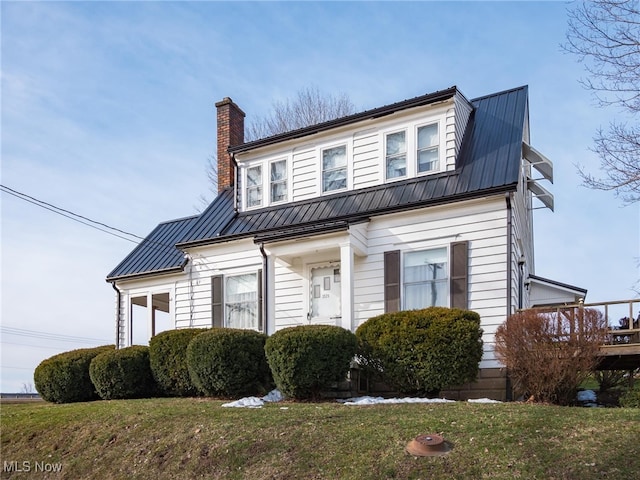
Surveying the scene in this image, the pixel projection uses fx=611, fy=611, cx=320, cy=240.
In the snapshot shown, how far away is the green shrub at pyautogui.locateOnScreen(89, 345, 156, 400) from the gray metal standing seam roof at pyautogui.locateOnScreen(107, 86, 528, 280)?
3.34m

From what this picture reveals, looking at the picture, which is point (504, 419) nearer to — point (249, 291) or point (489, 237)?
point (489, 237)

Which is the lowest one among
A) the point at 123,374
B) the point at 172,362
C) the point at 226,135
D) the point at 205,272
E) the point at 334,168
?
the point at 123,374

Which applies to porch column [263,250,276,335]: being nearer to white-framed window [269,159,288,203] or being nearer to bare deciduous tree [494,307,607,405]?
white-framed window [269,159,288,203]

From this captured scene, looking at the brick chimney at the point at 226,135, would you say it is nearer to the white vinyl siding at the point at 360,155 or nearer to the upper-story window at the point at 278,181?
the white vinyl siding at the point at 360,155

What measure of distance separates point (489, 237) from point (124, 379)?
7.98 m

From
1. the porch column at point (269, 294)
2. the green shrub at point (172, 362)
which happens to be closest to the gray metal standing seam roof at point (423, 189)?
the porch column at point (269, 294)

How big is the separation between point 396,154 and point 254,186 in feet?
13.2

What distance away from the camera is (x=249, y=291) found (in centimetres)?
1445

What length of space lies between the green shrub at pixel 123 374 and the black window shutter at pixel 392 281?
5.32 m

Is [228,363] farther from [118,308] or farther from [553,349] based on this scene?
[118,308]

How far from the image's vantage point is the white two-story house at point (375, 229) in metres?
11.6

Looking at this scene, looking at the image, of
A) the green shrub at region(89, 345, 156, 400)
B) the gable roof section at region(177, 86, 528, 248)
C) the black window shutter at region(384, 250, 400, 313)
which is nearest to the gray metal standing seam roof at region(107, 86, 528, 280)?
the gable roof section at region(177, 86, 528, 248)

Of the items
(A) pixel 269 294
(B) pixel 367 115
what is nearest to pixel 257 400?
(A) pixel 269 294

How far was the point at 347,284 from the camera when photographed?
12086 mm
